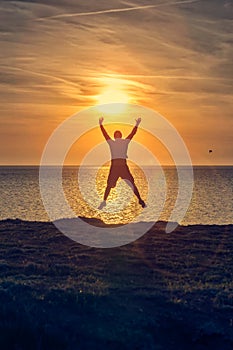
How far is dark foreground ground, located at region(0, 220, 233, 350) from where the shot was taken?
49.5 feet

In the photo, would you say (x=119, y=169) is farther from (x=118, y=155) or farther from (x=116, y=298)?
(x=116, y=298)

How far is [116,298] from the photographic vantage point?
54.6 ft

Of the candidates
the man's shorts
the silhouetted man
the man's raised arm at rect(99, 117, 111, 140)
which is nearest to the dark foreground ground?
the silhouetted man

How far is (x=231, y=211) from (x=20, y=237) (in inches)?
1888

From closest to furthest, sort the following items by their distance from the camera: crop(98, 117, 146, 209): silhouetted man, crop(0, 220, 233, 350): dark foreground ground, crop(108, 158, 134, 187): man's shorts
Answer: crop(0, 220, 233, 350): dark foreground ground → crop(98, 117, 146, 209): silhouetted man → crop(108, 158, 134, 187): man's shorts

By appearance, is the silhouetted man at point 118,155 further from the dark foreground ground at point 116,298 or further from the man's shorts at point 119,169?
the dark foreground ground at point 116,298

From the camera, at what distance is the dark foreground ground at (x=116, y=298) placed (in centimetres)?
1509

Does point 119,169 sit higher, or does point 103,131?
point 103,131

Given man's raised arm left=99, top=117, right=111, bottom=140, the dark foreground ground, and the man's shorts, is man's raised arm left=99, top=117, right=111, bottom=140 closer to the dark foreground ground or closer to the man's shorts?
the man's shorts

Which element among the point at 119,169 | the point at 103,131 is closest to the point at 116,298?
the point at 119,169

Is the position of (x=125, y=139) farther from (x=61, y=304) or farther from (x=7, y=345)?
(x=7, y=345)

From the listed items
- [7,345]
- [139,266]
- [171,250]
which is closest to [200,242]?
[171,250]

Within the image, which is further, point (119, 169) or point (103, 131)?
point (119, 169)

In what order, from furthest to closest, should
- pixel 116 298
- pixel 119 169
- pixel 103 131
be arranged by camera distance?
pixel 119 169, pixel 103 131, pixel 116 298
